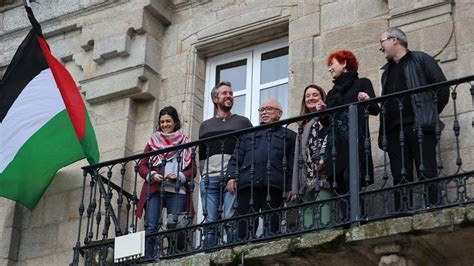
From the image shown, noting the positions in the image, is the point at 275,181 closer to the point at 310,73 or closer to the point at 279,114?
the point at 279,114

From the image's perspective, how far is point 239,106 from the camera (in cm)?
1128

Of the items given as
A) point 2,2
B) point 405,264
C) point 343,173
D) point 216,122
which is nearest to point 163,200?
point 216,122

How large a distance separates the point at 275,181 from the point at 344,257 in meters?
1.00

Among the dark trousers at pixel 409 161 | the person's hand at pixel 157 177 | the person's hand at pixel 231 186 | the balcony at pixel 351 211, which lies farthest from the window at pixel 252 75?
the dark trousers at pixel 409 161

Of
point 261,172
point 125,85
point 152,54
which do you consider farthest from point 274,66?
point 261,172

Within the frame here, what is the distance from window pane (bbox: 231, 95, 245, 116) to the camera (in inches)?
442

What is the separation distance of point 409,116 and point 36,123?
154 inches

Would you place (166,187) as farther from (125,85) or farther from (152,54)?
(152,54)

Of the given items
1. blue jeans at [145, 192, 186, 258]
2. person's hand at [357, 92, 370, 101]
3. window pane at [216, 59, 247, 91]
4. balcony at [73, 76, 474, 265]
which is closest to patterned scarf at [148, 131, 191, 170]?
balcony at [73, 76, 474, 265]

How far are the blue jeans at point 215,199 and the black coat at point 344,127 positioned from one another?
929 millimetres

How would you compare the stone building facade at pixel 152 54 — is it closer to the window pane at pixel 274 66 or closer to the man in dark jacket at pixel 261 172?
the window pane at pixel 274 66

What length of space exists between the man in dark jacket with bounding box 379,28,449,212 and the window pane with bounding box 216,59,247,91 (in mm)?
2386

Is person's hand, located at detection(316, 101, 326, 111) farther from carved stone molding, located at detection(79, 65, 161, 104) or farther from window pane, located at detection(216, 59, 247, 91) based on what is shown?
carved stone molding, located at detection(79, 65, 161, 104)

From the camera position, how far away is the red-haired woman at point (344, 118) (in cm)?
891
